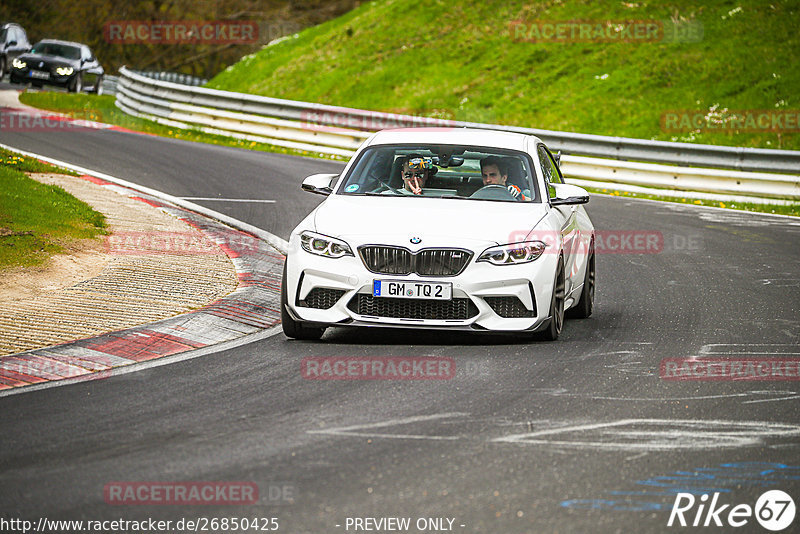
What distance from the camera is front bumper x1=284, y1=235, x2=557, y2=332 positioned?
8.88m

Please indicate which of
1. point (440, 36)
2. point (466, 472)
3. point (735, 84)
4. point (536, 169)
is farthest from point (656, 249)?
point (440, 36)

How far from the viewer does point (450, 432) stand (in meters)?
6.61

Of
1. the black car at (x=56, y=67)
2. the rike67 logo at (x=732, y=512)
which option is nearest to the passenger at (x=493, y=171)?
the rike67 logo at (x=732, y=512)

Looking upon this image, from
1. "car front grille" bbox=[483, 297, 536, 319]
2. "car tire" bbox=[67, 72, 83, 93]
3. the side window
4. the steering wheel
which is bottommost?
"car tire" bbox=[67, 72, 83, 93]

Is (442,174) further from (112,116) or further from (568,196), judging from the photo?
(112,116)

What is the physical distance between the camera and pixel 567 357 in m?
8.78

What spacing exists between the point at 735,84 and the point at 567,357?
20.6m

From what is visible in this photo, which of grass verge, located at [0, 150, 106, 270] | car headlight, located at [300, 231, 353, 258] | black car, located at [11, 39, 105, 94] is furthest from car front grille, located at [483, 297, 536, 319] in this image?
black car, located at [11, 39, 105, 94]

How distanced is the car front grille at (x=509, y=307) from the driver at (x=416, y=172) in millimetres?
1650

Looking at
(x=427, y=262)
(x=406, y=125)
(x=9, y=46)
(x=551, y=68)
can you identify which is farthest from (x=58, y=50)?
(x=427, y=262)

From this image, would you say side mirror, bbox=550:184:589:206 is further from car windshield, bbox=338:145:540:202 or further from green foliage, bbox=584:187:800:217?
green foliage, bbox=584:187:800:217

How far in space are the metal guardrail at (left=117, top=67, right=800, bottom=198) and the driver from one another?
9.73 meters

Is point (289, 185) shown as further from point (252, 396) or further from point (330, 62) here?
point (330, 62)

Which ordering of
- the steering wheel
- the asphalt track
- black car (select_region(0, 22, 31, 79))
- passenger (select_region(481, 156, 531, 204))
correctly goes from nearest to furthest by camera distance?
1. the asphalt track
2. the steering wheel
3. passenger (select_region(481, 156, 531, 204))
4. black car (select_region(0, 22, 31, 79))
